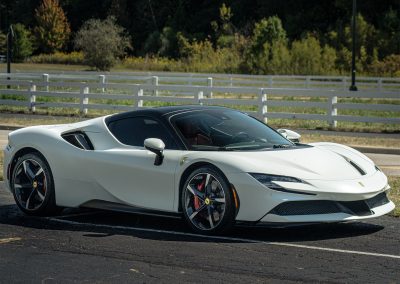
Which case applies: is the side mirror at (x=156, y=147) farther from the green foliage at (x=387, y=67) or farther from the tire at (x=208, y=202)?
the green foliage at (x=387, y=67)

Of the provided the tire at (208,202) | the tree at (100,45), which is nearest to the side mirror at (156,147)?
the tire at (208,202)

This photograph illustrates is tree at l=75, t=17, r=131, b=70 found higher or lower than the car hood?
higher

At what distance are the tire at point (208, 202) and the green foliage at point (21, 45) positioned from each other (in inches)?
3719

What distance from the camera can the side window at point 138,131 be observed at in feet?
30.1

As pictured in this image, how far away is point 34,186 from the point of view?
9812 millimetres

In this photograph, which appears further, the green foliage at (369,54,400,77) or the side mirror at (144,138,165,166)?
the green foliage at (369,54,400,77)

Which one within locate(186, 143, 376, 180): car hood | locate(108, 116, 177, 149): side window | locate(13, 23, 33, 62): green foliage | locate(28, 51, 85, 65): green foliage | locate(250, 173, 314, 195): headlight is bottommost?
locate(250, 173, 314, 195): headlight

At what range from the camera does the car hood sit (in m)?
8.36

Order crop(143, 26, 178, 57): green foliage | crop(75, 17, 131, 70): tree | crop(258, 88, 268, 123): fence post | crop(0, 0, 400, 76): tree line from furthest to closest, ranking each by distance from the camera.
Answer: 1. crop(143, 26, 178, 57): green foliage
2. crop(75, 17, 131, 70): tree
3. crop(0, 0, 400, 76): tree line
4. crop(258, 88, 268, 123): fence post

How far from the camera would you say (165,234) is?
8805mm

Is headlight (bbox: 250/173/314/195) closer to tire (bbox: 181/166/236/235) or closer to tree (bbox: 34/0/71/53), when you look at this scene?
tire (bbox: 181/166/236/235)

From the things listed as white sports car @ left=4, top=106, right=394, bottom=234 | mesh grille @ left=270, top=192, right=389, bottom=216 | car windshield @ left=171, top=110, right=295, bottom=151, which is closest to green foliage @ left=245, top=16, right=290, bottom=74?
white sports car @ left=4, top=106, right=394, bottom=234

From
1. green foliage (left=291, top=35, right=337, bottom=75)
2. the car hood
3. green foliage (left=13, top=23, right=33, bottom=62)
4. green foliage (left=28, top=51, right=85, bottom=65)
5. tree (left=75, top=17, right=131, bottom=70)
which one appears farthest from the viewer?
green foliage (left=13, top=23, right=33, bottom=62)

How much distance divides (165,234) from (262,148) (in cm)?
121
